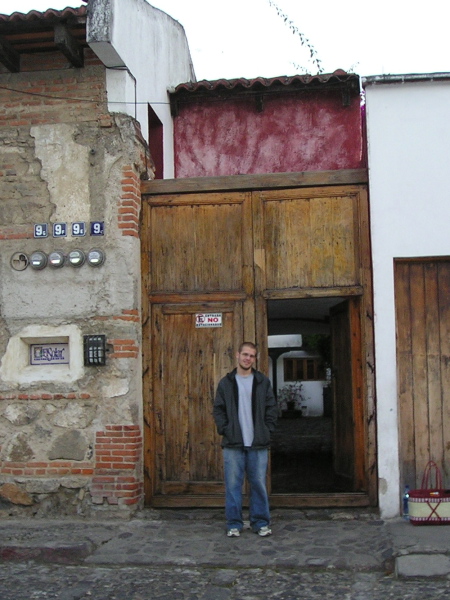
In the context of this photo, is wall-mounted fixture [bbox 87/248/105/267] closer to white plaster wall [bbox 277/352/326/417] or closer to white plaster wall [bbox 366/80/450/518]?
A: white plaster wall [bbox 366/80/450/518]

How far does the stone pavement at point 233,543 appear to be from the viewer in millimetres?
6070

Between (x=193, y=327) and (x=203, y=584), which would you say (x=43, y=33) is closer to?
(x=193, y=327)

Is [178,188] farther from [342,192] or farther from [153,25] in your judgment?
[153,25]

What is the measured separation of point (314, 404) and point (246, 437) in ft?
68.1

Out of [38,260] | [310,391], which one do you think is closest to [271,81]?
[38,260]

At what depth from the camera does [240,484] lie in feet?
23.0

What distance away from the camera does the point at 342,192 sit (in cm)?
A: 791

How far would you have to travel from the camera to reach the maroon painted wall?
408 inches

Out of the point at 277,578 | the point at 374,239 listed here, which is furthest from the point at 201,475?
the point at 374,239

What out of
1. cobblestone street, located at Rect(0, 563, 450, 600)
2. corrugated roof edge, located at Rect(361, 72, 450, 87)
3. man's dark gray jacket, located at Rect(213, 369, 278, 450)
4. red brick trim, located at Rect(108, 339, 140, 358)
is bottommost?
cobblestone street, located at Rect(0, 563, 450, 600)

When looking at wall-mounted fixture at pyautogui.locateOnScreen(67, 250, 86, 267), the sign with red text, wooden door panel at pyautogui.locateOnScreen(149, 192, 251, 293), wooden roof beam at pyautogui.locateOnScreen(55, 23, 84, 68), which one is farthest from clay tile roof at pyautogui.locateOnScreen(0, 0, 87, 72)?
the sign with red text

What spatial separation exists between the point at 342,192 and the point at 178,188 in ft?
5.69

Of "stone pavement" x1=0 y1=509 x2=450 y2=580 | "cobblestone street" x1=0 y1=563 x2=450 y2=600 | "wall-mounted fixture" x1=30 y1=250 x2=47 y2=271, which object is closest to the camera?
"cobblestone street" x1=0 y1=563 x2=450 y2=600

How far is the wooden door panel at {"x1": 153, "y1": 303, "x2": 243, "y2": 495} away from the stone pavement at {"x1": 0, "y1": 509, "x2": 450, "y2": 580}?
0.42 metres
